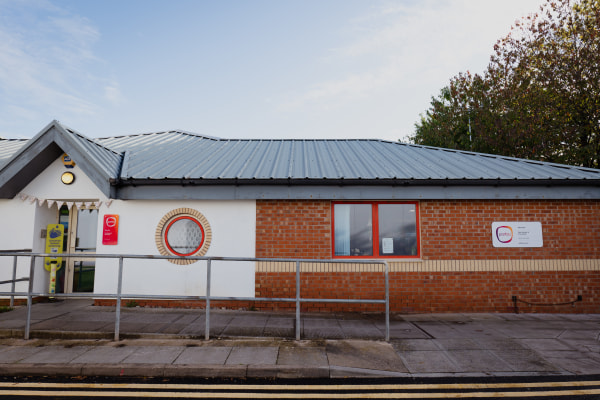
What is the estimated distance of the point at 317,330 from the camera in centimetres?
622

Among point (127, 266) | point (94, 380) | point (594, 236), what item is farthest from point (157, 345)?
point (594, 236)

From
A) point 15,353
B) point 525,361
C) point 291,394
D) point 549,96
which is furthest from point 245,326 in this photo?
point 549,96

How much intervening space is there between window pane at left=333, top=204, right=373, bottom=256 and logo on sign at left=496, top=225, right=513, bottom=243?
9.76ft

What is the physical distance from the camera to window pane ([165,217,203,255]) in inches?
323

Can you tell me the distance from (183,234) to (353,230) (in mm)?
4082

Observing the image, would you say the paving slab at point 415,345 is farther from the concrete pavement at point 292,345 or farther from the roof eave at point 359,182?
the roof eave at point 359,182

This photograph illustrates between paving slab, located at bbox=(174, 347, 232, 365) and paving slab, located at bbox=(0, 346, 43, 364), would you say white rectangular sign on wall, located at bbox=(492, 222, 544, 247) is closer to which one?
paving slab, located at bbox=(174, 347, 232, 365)

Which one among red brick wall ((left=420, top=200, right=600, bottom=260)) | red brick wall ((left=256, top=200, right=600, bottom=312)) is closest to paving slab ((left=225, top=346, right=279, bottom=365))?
red brick wall ((left=256, top=200, right=600, bottom=312))

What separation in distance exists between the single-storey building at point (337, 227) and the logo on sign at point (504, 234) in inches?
0.9

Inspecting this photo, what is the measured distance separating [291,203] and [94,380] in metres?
4.99

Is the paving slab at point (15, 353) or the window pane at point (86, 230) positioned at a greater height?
the window pane at point (86, 230)

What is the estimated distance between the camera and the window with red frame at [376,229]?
324 inches

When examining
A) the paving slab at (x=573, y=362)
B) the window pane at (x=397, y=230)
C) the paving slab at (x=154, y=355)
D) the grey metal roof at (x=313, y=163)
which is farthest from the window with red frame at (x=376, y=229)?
the paving slab at (x=154, y=355)

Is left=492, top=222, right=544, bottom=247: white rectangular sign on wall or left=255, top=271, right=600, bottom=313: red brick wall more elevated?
left=492, top=222, right=544, bottom=247: white rectangular sign on wall
